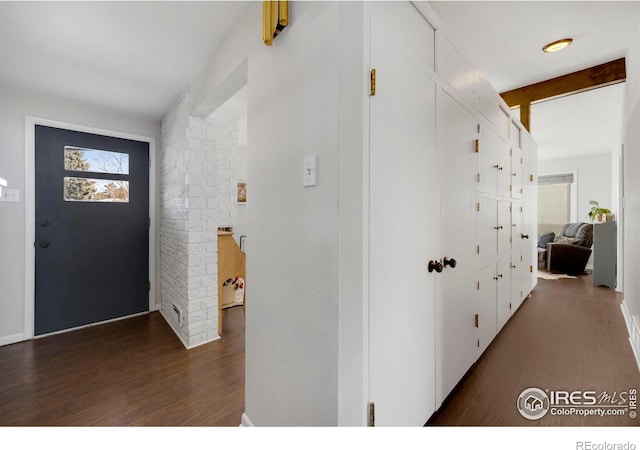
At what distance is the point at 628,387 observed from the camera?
177 cm

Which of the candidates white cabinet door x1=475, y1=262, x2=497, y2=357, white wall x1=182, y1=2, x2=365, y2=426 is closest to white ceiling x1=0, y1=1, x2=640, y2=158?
white wall x1=182, y1=2, x2=365, y2=426

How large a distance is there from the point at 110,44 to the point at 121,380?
93.9 inches

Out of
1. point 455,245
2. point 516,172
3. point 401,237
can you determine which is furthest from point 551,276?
point 401,237

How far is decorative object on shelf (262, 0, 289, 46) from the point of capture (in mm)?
1216

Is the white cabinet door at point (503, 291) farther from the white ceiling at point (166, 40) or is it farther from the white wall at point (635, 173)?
the white ceiling at point (166, 40)

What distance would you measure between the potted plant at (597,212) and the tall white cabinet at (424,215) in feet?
13.5

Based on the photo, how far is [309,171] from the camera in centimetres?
111

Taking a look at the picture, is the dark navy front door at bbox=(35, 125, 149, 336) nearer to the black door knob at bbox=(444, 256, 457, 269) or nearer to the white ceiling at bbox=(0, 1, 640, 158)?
the white ceiling at bbox=(0, 1, 640, 158)

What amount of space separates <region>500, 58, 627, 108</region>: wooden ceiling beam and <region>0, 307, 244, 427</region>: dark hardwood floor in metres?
4.15

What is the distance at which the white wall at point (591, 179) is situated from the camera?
6090 mm

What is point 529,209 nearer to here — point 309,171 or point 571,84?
point 571,84

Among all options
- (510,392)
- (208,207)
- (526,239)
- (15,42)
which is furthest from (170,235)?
(526,239)
